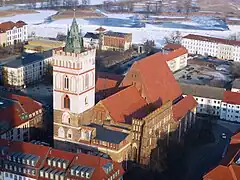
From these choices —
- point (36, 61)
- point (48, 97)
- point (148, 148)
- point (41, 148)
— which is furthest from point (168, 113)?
point (36, 61)

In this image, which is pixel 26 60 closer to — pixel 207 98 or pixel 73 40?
pixel 207 98

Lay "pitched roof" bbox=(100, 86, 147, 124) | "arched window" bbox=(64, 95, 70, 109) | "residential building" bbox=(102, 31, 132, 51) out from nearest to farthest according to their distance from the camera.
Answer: "arched window" bbox=(64, 95, 70, 109), "pitched roof" bbox=(100, 86, 147, 124), "residential building" bbox=(102, 31, 132, 51)

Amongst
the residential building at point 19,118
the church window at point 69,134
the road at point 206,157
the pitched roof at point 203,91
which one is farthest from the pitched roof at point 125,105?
the pitched roof at point 203,91

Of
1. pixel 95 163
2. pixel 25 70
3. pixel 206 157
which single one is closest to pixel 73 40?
pixel 95 163

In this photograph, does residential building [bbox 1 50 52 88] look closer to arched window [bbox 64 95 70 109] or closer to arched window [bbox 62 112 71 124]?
arched window [bbox 62 112 71 124]

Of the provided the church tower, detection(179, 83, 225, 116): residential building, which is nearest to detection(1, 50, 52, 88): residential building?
detection(179, 83, 225, 116): residential building

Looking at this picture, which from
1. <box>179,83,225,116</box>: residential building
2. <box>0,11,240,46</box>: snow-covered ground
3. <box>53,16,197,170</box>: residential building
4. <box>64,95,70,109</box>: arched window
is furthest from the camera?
<box>0,11,240,46</box>: snow-covered ground
